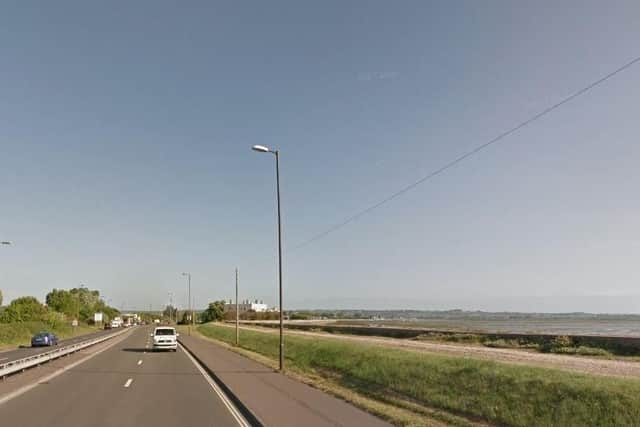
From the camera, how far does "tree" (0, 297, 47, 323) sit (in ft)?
261

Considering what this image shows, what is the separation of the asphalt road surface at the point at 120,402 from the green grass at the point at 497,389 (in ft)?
21.3

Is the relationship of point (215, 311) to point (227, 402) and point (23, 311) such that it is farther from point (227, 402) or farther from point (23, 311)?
point (227, 402)

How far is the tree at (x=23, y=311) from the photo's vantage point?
79681 millimetres

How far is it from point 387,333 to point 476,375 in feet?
140

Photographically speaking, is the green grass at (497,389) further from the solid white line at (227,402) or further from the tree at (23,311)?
the tree at (23,311)

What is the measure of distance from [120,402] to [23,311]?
77.4 meters

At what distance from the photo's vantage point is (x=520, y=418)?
13117 mm

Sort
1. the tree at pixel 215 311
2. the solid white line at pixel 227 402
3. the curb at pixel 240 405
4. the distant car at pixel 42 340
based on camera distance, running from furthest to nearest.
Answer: the tree at pixel 215 311 < the distant car at pixel 42 340 < the solid white line at pixel 227 402 < the curb at pixel 240 405

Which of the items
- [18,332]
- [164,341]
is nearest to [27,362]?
[164,341]

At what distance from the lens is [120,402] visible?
584 inches

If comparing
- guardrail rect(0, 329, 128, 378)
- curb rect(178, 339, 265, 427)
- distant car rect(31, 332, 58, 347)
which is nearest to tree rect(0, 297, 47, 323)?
distant car rect(31, 332, 58, 347)

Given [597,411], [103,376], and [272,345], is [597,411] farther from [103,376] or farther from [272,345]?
[272,345]

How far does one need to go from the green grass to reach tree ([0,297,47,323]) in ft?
231

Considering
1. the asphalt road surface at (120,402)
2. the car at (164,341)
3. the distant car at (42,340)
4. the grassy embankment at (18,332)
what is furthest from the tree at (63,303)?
the asphalt road surface at (120,402)
